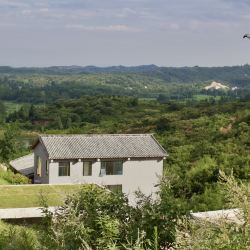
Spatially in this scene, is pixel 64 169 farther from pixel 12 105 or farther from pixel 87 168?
pixel 12 105

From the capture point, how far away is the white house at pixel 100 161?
25.3 m

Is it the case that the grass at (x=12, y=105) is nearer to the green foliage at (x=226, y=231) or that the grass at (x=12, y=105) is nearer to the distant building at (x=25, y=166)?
the distant building at (x=25, y=166)

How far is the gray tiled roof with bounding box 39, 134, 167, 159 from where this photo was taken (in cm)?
2569

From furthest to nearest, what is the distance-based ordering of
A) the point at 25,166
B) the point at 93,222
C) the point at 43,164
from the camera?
1. the point at 25,166
2. the point at 43,164
3. the point at 93,222

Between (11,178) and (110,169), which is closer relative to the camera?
(11,178)

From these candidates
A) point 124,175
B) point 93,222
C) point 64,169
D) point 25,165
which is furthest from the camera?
point 25,165

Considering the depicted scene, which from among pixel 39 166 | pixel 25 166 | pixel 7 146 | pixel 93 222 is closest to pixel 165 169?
pixel 39 166

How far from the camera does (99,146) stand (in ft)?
87.7

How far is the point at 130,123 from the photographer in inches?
2825

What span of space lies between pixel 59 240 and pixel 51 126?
79.3 m

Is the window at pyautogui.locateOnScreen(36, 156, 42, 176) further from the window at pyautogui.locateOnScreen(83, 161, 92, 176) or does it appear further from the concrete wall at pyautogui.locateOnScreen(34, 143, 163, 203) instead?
the window at pyautogui.locateOnScreen(83, 161, 92, 176)

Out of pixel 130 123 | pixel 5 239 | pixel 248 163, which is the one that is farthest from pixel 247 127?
pixel 5 239

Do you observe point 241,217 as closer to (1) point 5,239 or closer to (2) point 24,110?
(1) point 5,239

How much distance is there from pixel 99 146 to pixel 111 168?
1322mm
